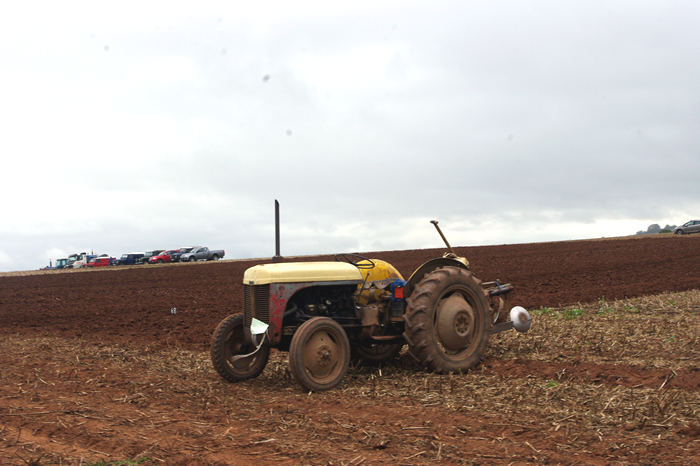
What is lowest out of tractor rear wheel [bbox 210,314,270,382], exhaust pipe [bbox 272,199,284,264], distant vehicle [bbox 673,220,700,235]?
tractor rear wheel [bbox 210,314,270,382]

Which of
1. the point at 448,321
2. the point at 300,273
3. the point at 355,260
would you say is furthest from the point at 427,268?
the point at 300,273

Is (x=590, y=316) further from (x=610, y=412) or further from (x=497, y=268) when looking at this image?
(x=497, y=268)

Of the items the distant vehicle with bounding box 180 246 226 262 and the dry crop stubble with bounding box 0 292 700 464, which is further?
the distant vehicle with bounding box 180 246 226 262

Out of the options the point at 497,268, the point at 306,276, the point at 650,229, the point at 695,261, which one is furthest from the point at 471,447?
the point at 650,229

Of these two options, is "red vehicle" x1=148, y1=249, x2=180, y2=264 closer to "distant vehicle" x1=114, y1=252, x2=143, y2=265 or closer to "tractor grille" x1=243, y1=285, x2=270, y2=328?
"distant vehicle" x1=114, y1=252, x2=143, y2=265

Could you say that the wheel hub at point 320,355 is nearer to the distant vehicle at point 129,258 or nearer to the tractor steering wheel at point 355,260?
the tractor steering wheel at point 355,260

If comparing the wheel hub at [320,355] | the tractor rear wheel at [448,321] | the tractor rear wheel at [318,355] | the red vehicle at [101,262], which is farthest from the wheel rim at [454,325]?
the red vehicle at [101,262]

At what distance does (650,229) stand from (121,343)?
100198mm

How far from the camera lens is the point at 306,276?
6664mm

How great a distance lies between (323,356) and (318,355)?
0.21 ft

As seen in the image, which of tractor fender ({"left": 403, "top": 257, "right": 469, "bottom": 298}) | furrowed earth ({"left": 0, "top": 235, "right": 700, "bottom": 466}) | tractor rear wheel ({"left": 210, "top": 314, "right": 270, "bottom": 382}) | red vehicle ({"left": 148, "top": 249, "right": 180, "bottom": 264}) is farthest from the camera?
red vehicle ({"left": 148, "top": 249, "right": 180, "bottom": 264})

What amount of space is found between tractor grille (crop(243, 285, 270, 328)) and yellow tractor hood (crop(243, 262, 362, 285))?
0.08m

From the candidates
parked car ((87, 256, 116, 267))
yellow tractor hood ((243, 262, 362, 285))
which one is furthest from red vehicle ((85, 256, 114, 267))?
yellow tractor hood ((243, 262, 362, 285))

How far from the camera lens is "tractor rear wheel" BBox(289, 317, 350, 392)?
5.97 metres
